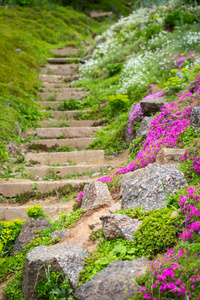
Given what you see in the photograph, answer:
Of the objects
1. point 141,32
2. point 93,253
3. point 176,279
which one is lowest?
point 93,253

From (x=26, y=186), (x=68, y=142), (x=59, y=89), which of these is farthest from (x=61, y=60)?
(x=26, y=186)

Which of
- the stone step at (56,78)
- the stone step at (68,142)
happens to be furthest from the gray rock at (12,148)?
the stone step at (56,78)

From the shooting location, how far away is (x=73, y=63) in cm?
1463

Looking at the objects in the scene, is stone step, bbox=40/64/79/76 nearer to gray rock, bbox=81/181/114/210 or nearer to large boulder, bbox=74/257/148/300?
gray rock, bbox=81/181/114/210

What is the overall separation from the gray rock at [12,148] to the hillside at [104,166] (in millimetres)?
133

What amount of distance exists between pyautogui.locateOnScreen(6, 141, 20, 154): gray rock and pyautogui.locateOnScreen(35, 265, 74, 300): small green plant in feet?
17.0

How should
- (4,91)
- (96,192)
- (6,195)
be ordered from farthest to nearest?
(4,91), (6,195), (96,192)

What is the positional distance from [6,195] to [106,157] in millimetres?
2845

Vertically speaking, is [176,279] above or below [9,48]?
below

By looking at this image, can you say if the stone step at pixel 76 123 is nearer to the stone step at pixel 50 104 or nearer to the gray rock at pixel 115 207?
the stone step at pixel 50 104

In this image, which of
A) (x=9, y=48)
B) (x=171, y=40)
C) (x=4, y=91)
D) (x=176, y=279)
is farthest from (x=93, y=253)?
(x=9, y=48)

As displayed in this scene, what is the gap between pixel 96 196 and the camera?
4.83 metres

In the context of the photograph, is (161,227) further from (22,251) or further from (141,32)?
(141,32)

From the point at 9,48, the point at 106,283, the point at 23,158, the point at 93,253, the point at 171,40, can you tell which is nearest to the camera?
the point at 106,283
